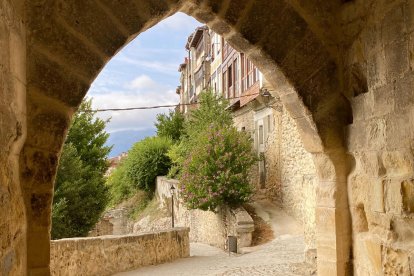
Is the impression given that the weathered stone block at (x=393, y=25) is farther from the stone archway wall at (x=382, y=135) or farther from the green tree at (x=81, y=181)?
the green tree at (x=81, y=181)

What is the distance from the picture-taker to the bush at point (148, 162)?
21.0 m

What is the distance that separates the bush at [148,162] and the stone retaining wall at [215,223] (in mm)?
2347

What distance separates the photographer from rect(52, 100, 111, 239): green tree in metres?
12.4

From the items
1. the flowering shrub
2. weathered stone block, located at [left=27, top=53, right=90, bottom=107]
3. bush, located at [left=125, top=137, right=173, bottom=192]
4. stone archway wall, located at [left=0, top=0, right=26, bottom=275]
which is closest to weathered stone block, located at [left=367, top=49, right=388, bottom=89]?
weathered stone block, located at [left=27, top=53, right=90, bottom=107]

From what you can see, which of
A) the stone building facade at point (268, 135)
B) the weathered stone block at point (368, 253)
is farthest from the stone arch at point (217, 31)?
the stone building facade at point (268, 135)

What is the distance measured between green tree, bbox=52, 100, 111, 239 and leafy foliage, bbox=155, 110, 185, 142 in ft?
26.4

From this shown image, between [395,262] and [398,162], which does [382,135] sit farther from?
[395,262]

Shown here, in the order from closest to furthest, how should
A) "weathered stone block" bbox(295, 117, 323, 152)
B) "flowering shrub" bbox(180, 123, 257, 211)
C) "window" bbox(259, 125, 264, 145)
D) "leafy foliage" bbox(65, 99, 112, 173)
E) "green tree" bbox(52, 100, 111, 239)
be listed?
1. "weathered stone block" bbox(295, 117, 323, 152)
2. "flowering shrub" bbox(180, 123, 257, 211)
3. "green tree" bbox(52, 100, 111, 239)
4. "leafy foliage" bbox(65, 99, 112, 173)
5. "window" bbox(259, 125, 264, 145)

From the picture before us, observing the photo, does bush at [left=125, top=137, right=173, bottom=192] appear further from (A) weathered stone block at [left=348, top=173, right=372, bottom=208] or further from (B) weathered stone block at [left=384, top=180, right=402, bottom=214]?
(B) weathered stone block at [left=384, top=180, right=402, bottom=214]

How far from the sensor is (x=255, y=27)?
8.78ft

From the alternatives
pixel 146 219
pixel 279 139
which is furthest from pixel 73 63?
pixel 146 219

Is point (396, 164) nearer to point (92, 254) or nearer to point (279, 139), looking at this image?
point (92, 254)

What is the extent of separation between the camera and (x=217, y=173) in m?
12.1

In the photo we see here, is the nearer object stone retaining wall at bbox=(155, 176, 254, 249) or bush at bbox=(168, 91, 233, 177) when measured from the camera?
stone retaining wall at bbox=(155, 176, 254, 249)
